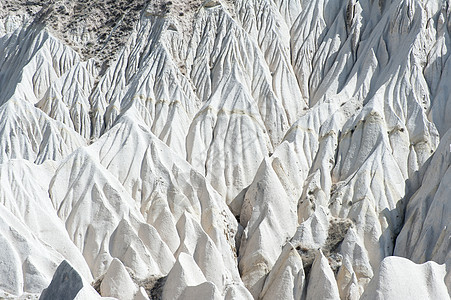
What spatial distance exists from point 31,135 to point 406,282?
2354 cm

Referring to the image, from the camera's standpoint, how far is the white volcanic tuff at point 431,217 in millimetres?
32844

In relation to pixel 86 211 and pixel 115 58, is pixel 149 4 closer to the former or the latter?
pixel 115 58

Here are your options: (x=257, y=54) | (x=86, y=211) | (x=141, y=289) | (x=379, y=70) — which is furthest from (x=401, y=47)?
(x=141, y=289)

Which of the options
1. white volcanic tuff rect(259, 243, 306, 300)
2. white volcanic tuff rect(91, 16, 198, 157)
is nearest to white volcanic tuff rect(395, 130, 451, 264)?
white volcanic tuff rect(259, 243, 306, 300)

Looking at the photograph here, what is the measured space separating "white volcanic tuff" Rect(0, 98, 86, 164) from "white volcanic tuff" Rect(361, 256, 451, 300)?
20.0m

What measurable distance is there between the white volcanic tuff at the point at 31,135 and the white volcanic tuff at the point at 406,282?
65.7 ft

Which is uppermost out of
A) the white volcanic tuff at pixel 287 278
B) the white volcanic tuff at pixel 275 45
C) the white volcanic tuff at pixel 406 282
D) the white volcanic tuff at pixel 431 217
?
the white volcanic tuff at pixel 275 45

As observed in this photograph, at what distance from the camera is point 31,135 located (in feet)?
147

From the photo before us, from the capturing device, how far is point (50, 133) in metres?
43.6

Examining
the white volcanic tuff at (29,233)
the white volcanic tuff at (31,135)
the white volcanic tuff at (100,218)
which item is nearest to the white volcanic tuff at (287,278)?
the white volcanic tuff at (100,218)

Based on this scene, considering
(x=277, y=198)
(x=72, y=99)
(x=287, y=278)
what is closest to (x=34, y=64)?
(x=72, y=99)

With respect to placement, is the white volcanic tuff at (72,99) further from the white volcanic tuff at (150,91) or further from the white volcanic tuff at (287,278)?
the white volcanic tuff at (287,278)

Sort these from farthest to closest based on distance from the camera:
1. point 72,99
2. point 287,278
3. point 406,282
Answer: point 72,99
point 287,278
point 406,282

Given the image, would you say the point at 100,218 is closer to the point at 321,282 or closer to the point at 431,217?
the point at 321,282
